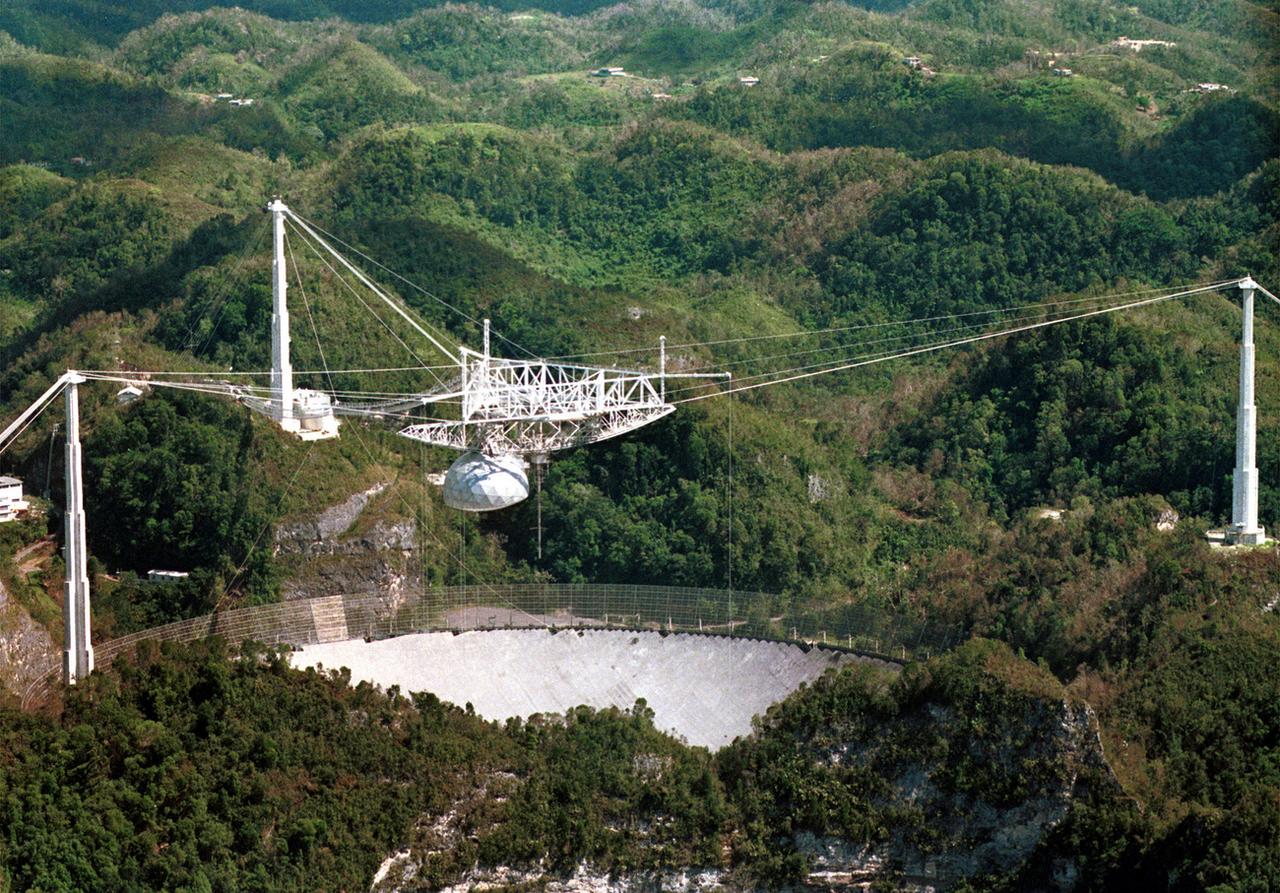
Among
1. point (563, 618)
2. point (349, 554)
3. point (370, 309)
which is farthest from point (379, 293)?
point (563, 618)

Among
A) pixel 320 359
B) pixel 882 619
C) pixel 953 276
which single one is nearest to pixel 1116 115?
pixel 953 276

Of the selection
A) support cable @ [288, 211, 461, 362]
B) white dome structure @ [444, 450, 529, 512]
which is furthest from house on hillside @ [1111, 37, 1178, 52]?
white dome structure @ [444, 450, 529, 512]

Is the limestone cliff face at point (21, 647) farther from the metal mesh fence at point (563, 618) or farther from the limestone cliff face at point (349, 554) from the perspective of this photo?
the limestone cliff face at point (349, 554)

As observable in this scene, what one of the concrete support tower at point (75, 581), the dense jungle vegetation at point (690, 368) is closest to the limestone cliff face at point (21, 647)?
the dense jungle vegetation at point (690, 368)

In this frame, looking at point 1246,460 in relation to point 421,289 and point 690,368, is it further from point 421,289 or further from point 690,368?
point 421,289

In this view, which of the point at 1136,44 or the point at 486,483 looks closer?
the point at 486,483

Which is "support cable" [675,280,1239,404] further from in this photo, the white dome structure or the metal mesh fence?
the white dome structure

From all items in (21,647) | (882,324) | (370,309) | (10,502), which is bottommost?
(21,647)
